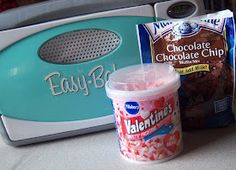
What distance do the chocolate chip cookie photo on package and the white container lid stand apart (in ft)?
0.11

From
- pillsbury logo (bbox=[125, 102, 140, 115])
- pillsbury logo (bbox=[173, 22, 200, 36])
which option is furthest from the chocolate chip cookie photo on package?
pillsbury logo (bbox=[125, 102, 140, 115])

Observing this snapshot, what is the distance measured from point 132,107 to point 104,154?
127mm

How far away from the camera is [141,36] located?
703 millimetres

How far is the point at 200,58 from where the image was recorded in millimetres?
A: 690

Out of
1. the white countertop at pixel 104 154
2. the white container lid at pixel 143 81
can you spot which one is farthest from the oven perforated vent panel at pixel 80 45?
the white countertop at pixel 104 154

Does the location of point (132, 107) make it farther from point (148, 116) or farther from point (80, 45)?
point (80, 45)

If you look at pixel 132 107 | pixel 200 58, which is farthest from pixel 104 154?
pixel 200 58

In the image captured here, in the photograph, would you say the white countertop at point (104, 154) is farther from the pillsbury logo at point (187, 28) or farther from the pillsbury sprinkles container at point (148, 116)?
the pillsbury logo at point (187, 28)

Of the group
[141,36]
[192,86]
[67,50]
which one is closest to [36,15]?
[67,50]

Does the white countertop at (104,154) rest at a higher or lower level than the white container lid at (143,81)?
lower

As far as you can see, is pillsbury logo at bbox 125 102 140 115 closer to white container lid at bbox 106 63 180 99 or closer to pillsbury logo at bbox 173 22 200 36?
white container lid at bbox 106 63 180 99

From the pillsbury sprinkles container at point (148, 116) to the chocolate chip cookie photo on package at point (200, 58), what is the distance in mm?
64

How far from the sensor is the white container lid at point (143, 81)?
603 mm

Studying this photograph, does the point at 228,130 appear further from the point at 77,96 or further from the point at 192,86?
the point at 77,96
